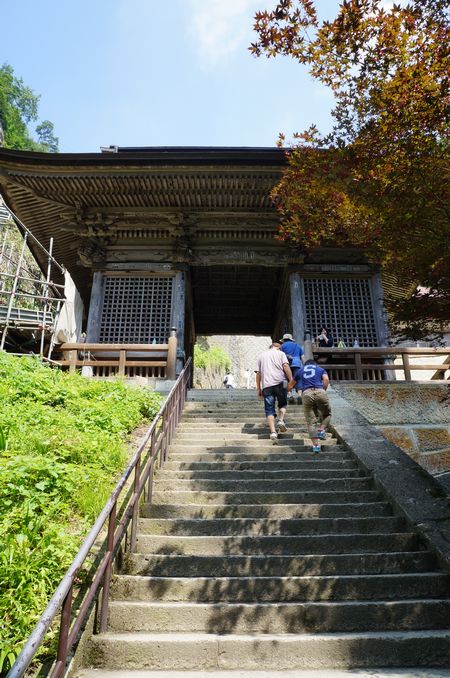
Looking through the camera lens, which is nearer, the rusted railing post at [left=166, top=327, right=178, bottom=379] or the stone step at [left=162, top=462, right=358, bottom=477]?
the stone step at [left=162, top=462, right=358, bottom=477]

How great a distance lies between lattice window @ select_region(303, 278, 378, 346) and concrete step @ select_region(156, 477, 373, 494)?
20.7 feet

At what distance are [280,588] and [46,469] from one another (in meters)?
2.40

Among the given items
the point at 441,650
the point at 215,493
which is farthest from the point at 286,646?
the point at 215,493

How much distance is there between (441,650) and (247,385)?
32265mm

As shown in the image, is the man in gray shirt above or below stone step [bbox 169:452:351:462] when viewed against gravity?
above

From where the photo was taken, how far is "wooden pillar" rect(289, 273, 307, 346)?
422 inches

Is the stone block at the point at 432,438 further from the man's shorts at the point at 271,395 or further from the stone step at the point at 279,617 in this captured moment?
the stone step at the point at 279,617

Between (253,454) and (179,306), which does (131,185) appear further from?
(253,454)

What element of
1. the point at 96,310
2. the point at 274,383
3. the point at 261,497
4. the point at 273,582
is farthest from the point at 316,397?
the point at 96,310

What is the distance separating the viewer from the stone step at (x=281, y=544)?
385cm

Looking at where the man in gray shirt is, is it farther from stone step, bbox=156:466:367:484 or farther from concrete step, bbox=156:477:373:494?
concrete step, bbox=156:477:373:494

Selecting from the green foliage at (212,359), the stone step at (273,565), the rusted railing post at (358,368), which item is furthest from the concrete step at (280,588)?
the green foliage at (212,359)

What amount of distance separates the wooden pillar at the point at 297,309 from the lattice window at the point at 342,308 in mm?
175

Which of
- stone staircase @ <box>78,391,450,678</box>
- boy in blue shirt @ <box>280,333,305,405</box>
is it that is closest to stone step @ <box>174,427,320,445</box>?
stone staircase @ <box>78,391,450,678</box>
